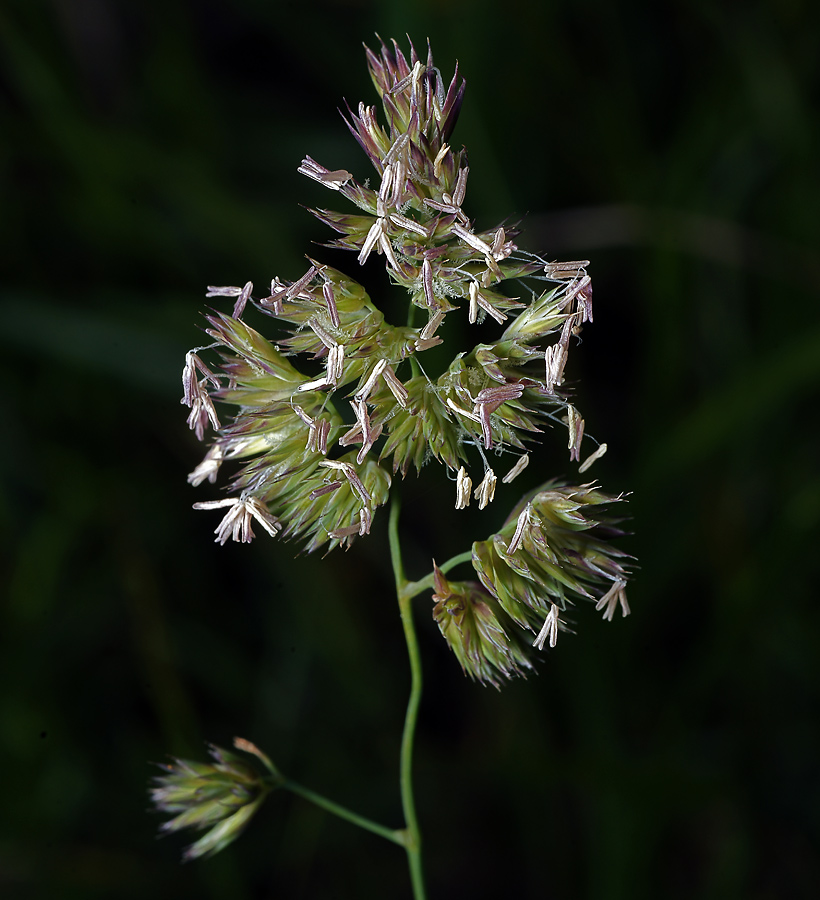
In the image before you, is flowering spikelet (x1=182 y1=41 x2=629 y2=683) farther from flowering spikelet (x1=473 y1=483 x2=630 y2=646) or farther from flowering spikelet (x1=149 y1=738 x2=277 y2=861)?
flowering spikelet (x1=149 y1=738 x2=277 y2=861)

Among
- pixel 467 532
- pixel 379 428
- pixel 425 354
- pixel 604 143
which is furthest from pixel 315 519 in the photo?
pixel 604 143

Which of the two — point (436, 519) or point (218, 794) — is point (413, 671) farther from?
point (436, 519)

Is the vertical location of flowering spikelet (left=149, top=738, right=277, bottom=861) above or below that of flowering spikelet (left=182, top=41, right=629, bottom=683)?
below

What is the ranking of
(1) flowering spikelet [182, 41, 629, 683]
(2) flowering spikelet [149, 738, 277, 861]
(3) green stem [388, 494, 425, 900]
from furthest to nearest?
(2) flowering spikelet [149, 738, 277, 861] < (3) green stem [388, 494, 425, 900] < (1) flowering spikelet [182, 41, 629, 683]

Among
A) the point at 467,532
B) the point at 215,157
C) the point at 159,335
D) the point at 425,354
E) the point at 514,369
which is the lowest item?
the point at 514,369

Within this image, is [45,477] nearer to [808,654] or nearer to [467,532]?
[467,532]

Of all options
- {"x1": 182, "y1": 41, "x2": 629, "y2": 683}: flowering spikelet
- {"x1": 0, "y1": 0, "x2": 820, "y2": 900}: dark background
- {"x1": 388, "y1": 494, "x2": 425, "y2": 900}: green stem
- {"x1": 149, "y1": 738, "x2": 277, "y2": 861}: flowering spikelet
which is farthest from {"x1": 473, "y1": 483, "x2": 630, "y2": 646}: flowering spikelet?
{"x1": 0, "y1": 0, "x2": 820, "y2": 900}: dark background
